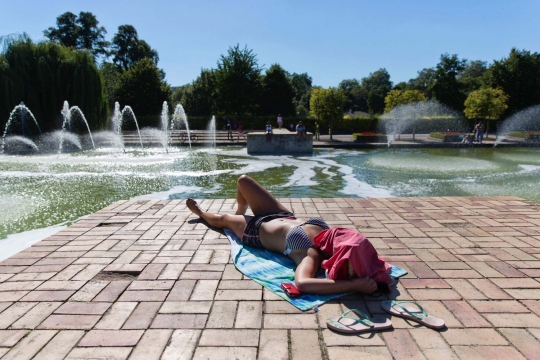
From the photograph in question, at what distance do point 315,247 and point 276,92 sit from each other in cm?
3342

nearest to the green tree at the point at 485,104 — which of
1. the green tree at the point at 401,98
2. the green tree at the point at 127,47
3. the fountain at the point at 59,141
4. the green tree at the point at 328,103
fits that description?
the green tree at the point at 401,98

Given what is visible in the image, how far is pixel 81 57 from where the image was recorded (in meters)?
18.7

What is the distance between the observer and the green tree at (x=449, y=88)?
3472cm

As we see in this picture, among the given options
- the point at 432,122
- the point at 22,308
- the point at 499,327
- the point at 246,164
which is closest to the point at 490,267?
the point at 499,327

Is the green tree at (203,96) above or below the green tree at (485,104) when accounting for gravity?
above

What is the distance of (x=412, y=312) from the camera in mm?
2326

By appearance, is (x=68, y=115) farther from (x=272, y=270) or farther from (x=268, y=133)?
(x=272, y=270)

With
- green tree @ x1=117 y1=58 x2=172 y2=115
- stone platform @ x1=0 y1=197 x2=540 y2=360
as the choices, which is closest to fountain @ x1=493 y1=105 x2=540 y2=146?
green tree @ x1=117 y1=58 x2=172 y2=115

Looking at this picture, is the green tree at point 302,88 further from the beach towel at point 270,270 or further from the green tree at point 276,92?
the beach towel at point 270,270

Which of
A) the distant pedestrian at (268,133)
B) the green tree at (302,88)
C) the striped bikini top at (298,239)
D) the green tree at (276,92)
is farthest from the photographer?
the green tree at (302,88)

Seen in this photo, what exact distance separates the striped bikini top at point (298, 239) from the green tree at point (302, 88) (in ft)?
174

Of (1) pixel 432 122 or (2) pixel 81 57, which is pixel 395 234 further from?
(1) pixel 432 122

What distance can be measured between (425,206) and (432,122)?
88.8 feet

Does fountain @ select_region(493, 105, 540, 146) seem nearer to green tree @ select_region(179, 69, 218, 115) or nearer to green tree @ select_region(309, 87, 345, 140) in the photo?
green tree @ select_region(309, 87, 345, 140)
